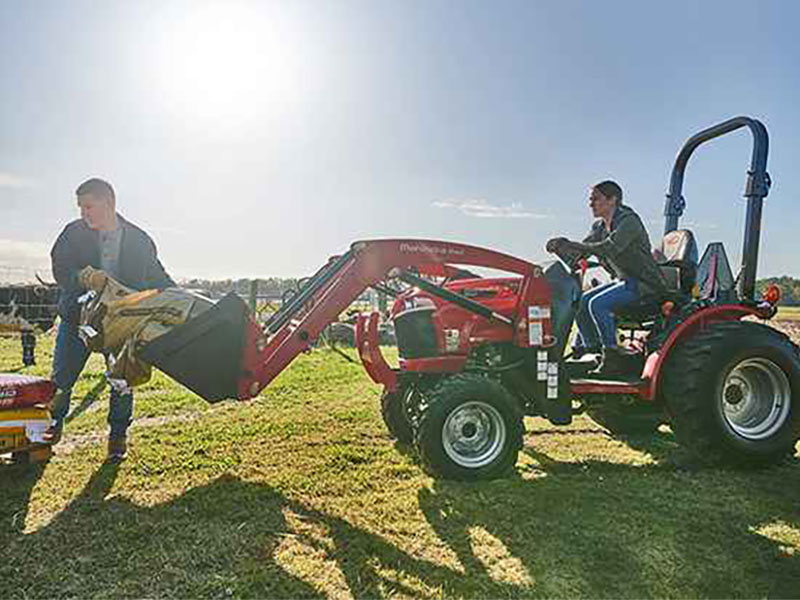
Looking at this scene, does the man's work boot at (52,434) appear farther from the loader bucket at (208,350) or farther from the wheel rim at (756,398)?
the wheel rim at (756,398)

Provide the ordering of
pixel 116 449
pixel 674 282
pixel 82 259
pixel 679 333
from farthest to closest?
pixel 674 282, pixel 679 333, pixel 116 449, pixel 82 259

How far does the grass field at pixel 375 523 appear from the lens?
308 cm

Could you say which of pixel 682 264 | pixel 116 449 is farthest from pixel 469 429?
pixel 116 449

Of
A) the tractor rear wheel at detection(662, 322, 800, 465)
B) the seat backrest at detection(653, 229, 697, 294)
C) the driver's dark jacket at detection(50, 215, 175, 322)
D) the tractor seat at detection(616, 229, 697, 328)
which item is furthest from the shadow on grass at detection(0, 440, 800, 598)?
the seat backrest at detection(653, 229, 697, 294)

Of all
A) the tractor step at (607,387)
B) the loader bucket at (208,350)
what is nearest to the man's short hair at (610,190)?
the tractor step at (607,387)

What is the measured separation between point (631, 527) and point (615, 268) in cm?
245

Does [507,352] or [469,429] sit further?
[507,352]

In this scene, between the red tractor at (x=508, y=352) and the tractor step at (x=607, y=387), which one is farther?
the tractor step at (x=607, y=387)

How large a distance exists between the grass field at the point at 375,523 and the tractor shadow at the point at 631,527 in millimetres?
13

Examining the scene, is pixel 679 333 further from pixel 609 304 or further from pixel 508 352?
pixel 508 352

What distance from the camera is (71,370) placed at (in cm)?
503

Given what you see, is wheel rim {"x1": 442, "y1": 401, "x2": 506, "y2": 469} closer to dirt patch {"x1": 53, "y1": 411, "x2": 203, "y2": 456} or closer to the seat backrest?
the seat backrest

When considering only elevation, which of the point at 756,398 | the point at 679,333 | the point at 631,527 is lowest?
the point at 631,527

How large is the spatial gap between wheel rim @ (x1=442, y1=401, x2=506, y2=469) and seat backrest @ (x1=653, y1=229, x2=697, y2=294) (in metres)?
2.24
